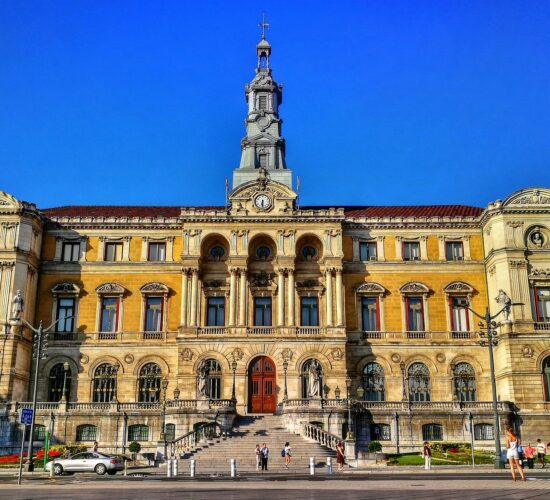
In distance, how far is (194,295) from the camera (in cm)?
5522

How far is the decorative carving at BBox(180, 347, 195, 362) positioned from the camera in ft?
176

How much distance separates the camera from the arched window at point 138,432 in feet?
165

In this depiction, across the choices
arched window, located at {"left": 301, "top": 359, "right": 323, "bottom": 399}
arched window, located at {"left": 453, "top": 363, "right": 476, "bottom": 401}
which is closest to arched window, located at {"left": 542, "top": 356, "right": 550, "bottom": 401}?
arched window, located at {"left": 453, "top": 363, "right": 476, "bottom": 401}

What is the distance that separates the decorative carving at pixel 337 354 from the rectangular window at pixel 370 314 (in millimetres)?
3814

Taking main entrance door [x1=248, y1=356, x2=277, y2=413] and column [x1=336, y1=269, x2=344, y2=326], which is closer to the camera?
main entrance door [x1=248, y1=356, x2=277, y2=413]

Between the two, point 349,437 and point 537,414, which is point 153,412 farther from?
point 537,414

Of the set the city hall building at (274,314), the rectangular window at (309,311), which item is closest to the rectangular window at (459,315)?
the city hall building at (274,314)

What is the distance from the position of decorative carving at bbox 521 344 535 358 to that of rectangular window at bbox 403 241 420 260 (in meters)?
11.1

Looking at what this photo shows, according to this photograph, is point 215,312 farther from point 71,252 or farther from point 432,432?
point 432,432

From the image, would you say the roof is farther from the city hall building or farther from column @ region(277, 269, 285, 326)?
column @ region(277, 269, 285, 326)

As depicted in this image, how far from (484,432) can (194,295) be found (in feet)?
76.6

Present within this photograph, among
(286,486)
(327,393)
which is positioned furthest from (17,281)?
(286,486)

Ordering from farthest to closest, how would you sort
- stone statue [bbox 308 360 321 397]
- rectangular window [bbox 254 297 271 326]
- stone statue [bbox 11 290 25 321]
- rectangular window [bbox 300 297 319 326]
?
rectangular window [bbox 300 297 319 326]
rectangular window [bbox 254 297 271 326]
stone statue [bbox 11 290 25 321]
stone statue [bbox 308 360 321 397]

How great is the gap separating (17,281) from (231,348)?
55.2 feet
